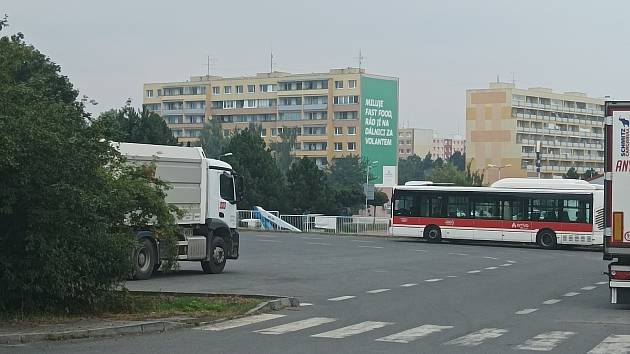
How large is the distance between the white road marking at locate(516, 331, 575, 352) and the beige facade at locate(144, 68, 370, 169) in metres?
124

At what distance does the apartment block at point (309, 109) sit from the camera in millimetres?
143500

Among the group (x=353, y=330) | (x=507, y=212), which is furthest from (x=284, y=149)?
(x=353, y=330)

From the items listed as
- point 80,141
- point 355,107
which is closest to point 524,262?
point 80,141

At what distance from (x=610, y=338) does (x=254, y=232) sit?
147 feet

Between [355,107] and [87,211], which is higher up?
[355,107]

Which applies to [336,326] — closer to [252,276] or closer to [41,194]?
[41,194]

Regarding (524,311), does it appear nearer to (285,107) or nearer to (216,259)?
(216,259)

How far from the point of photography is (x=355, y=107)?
142 metres

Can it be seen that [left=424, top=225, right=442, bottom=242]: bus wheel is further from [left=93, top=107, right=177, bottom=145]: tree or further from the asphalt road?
[left=93, top=107, right=177, bottom=145]: tree

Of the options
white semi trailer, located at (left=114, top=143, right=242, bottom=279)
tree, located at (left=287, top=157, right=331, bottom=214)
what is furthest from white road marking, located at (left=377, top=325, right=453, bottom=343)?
tree, located at (left=287, top=157, right=331, bottom=214)

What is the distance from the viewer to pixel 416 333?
14.8m

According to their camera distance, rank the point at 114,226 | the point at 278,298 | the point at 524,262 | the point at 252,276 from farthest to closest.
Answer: the point at 524,262 → the point at 252,276 → the point at 278,298 → the point at 114,226

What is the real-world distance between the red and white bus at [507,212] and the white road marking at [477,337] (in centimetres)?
3043

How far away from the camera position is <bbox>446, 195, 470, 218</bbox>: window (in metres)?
48.1
